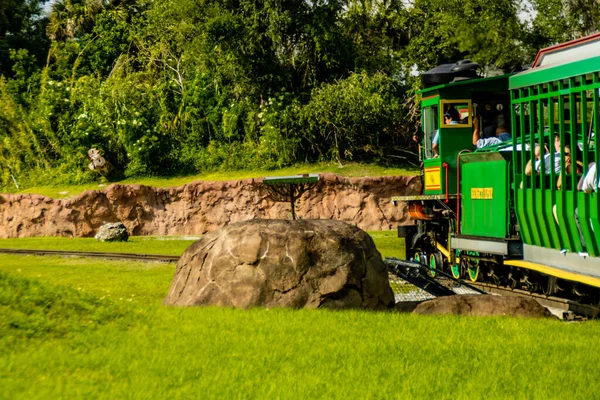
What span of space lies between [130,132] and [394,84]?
10659 millimetres

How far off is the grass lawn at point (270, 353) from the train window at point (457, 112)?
7577 millimetres

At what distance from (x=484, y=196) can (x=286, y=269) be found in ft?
19.0

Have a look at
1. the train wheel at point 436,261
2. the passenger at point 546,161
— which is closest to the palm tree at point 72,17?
the train wheel at point 436,261

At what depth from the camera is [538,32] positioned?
32656 millimetres

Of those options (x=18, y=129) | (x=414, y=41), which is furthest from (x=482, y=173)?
(x=18, y=129)

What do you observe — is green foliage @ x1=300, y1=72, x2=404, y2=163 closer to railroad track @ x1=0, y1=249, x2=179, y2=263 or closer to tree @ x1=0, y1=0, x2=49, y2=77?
railroad track @ x1=0, y1=249, x2=179, y2=263

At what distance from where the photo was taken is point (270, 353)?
938 cm

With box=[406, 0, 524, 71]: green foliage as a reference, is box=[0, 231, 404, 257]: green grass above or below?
below

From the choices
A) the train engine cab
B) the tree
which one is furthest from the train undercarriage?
the tree

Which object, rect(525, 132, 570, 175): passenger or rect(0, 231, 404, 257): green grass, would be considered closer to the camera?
rect(525, 132, 570, 175): passenger

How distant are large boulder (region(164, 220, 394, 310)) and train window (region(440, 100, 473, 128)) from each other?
22.0 feet

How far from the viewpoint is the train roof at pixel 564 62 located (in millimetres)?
12094

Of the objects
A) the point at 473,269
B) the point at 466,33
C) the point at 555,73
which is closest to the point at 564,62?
the point at 555,73

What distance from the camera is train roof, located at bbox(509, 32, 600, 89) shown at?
1209cm
